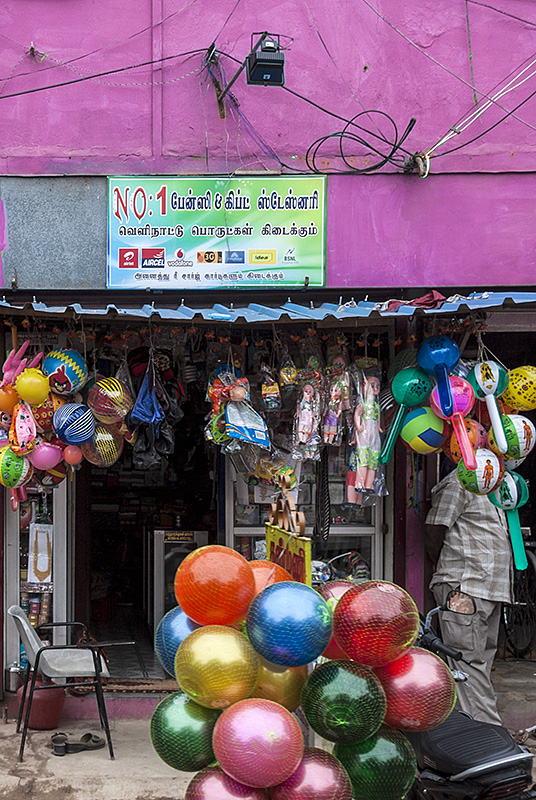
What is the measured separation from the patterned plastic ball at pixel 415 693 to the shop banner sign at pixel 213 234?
142 inches

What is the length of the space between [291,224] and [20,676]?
411 centimetres

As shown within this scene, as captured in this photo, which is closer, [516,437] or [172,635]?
[172,635]

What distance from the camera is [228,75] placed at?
254 inches

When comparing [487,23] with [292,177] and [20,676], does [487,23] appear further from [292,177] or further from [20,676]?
[20,676]

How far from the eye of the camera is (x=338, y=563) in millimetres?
6547

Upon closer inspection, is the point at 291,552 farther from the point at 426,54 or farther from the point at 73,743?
the point at 426,54

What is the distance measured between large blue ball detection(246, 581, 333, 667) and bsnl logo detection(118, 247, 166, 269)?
11.9 feet

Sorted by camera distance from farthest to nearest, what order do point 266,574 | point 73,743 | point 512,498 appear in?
point 73,743
point 512,498
point 266,574

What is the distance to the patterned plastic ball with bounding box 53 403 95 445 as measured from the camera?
5273 millimetres

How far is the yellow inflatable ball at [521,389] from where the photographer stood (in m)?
5.32

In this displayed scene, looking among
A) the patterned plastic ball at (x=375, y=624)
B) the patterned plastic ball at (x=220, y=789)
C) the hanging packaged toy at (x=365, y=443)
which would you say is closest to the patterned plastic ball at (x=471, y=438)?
the hanging packaged toy at (x=365, y=443)

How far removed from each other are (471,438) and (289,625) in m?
2.37

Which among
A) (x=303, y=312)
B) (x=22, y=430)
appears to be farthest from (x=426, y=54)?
(x=22, y=430)

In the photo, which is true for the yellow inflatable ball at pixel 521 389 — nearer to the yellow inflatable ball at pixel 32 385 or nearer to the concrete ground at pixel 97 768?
the concrete ground at pixel 97 768
